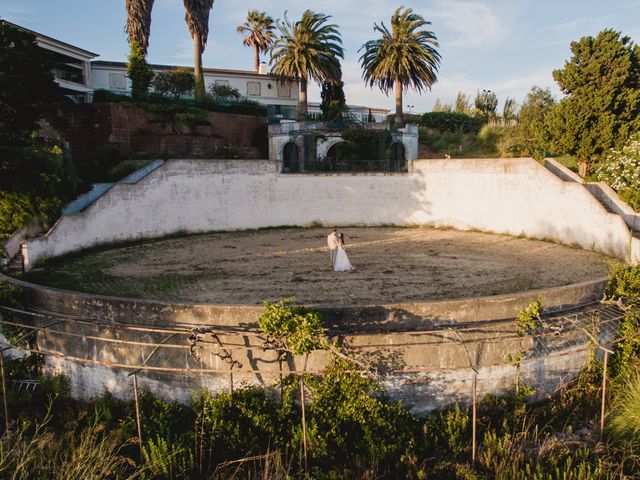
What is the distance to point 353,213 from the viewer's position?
22031mm

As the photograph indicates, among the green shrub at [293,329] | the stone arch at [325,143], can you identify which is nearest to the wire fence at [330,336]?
the green shrub at [293,329]

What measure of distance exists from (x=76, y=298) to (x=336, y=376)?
4982 millimetres

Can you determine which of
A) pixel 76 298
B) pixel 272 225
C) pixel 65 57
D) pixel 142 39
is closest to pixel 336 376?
pixel 76 298

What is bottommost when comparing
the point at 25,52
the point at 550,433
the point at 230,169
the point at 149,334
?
the point at 550,433

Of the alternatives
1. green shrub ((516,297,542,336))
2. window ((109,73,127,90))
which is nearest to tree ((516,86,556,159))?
green shrub ((516,297,542,336))

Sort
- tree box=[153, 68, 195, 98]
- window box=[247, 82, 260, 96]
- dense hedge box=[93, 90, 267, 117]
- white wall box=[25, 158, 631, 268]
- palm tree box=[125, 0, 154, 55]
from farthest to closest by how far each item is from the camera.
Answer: window box=[247, 82, 260, 96], tree box=[153, 68, 195, 98], palm tree box=[125, 0, 154, 55], dense hedge box=[93, 90, 267, 117], white wall box=[25, 158, 631, 268]

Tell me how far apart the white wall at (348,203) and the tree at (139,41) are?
1014cm

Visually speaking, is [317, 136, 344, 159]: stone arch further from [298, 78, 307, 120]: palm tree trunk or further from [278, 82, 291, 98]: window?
[278, 82, 291, 98]: window

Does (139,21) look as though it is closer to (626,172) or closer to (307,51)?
(307,51)

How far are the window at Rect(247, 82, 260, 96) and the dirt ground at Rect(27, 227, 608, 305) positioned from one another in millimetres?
22213

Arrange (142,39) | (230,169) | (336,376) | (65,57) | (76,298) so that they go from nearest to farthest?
(336,376) < (76,298) < (230,169) < (142,39) < (65,57)

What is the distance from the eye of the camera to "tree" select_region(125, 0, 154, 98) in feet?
88.5

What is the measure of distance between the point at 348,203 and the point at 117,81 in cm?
2352

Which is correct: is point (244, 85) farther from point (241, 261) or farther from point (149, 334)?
point (149, 334)
